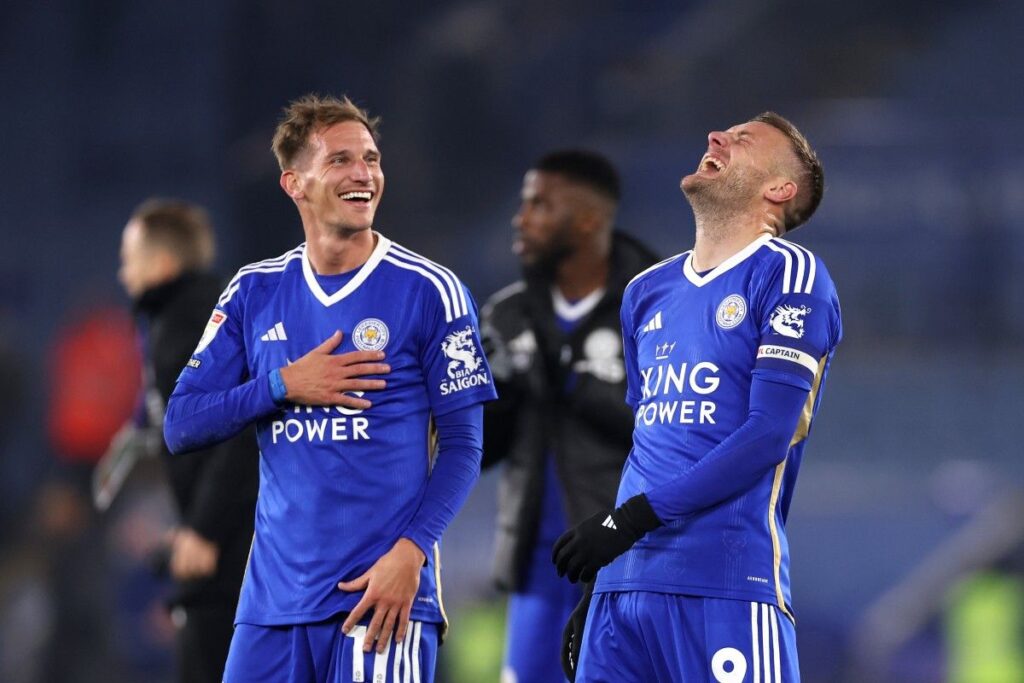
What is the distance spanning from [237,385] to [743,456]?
118 cm

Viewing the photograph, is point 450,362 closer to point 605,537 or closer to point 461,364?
point 461,364

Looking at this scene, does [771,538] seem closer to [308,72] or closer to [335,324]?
[335,324]

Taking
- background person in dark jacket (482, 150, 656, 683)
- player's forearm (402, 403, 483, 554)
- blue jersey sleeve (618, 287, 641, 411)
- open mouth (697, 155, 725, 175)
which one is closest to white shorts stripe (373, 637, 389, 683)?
player's forearm (402, 403, 483, 554)

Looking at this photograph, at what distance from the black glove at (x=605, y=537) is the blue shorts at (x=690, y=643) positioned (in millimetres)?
157

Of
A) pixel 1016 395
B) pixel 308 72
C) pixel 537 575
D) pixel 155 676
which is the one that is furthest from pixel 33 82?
pixel 537 575

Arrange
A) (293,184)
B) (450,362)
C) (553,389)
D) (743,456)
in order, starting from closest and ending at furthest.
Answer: (743,456)
(450,362)
(293,184)
(553,389)

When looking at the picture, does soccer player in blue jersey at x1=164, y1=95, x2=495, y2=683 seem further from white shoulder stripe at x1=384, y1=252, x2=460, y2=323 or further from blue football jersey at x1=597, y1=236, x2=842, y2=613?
blue football jersey at x1=597, y1=236, x2=842, y2=613

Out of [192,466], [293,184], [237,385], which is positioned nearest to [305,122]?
[293,184]

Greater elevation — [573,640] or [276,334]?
[276,334]

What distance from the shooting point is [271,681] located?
3223mm

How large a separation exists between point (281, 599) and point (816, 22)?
11.9 m

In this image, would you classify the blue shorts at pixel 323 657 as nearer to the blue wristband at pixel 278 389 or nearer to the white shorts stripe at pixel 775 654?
the blue wristband at pixel 278 389

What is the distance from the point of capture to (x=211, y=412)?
3379 mm

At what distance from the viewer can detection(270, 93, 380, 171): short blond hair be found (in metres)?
3.57
